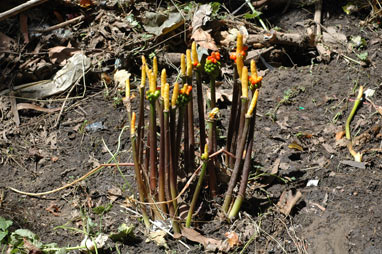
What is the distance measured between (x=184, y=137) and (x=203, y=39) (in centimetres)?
156

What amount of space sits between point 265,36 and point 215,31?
436 millimetres

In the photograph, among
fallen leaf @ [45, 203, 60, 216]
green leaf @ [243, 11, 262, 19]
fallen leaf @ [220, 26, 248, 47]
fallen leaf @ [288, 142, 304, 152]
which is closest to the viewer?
fallen leaf @ [45, 203, 60, 216]

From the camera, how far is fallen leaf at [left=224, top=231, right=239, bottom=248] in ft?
7.90

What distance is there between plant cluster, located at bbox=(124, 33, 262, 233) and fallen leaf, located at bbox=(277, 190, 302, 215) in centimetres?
27

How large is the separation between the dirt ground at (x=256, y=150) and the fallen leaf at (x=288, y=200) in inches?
1.2

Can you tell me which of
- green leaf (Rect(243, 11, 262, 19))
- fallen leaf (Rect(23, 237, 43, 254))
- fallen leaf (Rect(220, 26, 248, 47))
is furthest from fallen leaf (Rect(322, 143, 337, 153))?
fallen leaf (Rect(23, 237, 43, 254))

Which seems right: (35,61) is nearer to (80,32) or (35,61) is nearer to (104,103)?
(80,32)

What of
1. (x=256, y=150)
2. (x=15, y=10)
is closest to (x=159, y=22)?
(x=15, y=10)

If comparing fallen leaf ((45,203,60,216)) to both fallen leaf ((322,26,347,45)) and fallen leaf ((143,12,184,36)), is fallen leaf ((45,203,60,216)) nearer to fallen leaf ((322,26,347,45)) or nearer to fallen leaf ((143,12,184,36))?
fallen leaf ((143,12,184,36))

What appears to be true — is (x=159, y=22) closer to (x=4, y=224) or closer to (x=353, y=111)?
(x=353, y=111)

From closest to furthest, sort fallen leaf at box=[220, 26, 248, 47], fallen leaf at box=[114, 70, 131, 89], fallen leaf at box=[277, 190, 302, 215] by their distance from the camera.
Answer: fallen leaf at box=[277, 190, 302, 215]
fallen leaf at box=[114, 70, 131, 89]
fallen leaf at box=[220, 26, 248, 47]

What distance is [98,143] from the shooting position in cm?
313

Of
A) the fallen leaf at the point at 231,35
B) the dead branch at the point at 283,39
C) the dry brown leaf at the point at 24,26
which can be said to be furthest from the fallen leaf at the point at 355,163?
the dry brown leaf at the point at 24,26

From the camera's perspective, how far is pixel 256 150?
2.98 meters
